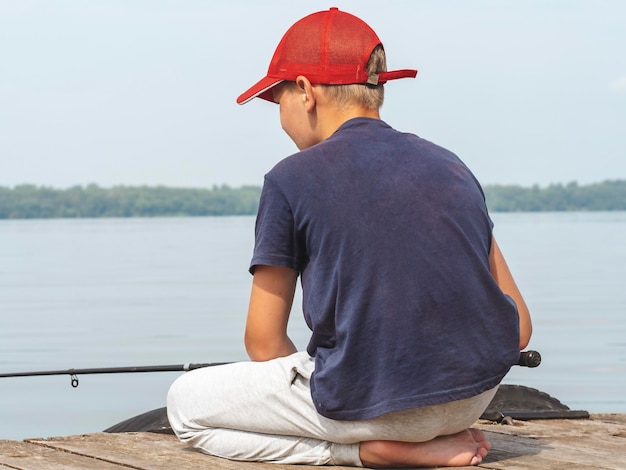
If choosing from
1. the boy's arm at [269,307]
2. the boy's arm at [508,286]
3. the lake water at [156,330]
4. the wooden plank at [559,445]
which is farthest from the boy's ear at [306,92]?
the lake water at [156,330]

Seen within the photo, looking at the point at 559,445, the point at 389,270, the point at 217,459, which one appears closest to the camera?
the point at 389,270

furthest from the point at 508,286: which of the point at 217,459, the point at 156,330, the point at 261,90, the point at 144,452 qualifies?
the point at 156,330

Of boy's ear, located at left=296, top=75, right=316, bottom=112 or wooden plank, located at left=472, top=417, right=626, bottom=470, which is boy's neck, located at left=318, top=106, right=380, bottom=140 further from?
wooden plank, located at left=472, top=417, right=626, bottom=470

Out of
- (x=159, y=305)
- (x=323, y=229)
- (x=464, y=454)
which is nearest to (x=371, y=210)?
(x=323, y=229)

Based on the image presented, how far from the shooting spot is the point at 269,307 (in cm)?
355

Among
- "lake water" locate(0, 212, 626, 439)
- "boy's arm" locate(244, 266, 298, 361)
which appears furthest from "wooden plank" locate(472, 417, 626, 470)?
"lake water" locate(0, 212, 626, 439)

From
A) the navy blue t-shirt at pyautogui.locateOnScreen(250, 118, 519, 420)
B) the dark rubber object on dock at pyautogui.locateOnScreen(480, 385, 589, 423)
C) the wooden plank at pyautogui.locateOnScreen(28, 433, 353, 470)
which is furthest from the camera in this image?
the dark rubber object on dock at pyautogui.locateOnScreen(480, 385, 589, 423)

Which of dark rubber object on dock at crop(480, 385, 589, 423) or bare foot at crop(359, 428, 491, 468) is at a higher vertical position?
bare foot at crop(359, 428, 491, 468)

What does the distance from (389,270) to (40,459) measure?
147 cm

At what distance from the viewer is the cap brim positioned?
3646mm

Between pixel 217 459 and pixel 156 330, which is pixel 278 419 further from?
pixel 156 330

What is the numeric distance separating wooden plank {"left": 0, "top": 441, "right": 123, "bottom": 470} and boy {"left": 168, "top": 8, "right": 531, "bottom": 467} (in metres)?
0.50

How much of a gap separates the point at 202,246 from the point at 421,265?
49939 millimetres

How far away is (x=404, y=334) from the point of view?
11.0 feet
